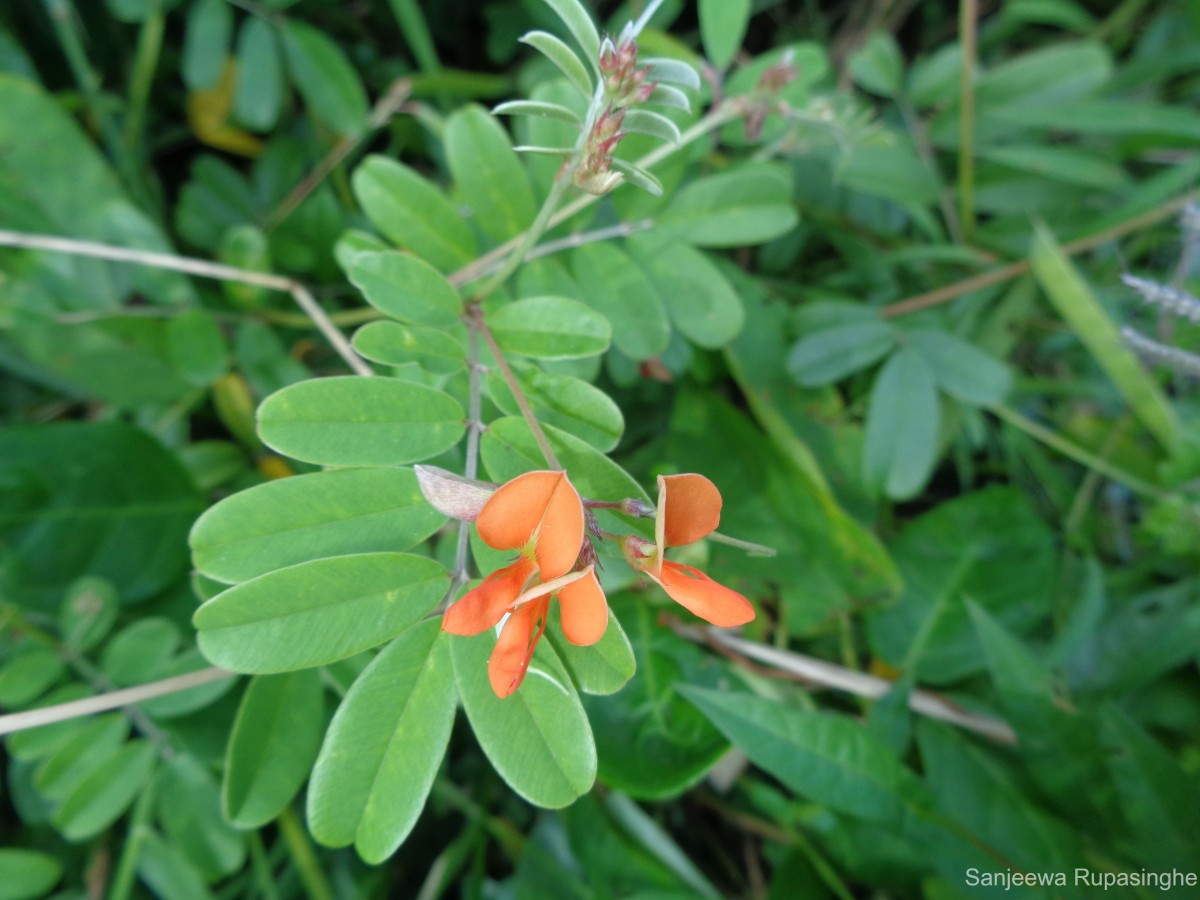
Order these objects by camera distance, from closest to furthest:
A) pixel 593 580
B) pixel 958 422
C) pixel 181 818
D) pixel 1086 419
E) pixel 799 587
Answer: pixel 593 580, pixel 181 818, pixel 799 587, pixel 958 422, pixel 1086 419

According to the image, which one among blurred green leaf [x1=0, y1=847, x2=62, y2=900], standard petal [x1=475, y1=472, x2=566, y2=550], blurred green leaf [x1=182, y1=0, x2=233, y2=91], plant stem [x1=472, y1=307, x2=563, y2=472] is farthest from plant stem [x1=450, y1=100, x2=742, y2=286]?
blurred green leaf [x1=0, y1=847, x2=62, y2=900]

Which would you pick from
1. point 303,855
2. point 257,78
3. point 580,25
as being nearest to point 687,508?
point 580,25

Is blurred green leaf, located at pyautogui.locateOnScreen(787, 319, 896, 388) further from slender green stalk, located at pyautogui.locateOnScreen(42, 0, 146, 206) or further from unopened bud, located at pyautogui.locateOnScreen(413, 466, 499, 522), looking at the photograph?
slender green stalk, located at pyautogui.locateOnScreen(42, 0, 146, 206)

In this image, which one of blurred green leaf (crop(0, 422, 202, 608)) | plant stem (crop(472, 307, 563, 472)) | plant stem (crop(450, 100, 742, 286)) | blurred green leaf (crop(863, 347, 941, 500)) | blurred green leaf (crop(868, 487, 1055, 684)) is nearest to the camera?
plant stem (crop(472, 307, 563, 472))

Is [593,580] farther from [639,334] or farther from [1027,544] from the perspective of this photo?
[1027,544]

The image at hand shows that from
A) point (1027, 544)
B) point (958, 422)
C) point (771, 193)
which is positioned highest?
point (771, 193)

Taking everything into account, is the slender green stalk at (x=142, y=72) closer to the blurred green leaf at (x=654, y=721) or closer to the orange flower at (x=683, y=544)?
the blurred green leaf at (x=654, y=721)

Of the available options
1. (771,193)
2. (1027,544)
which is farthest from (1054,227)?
(771,193)
